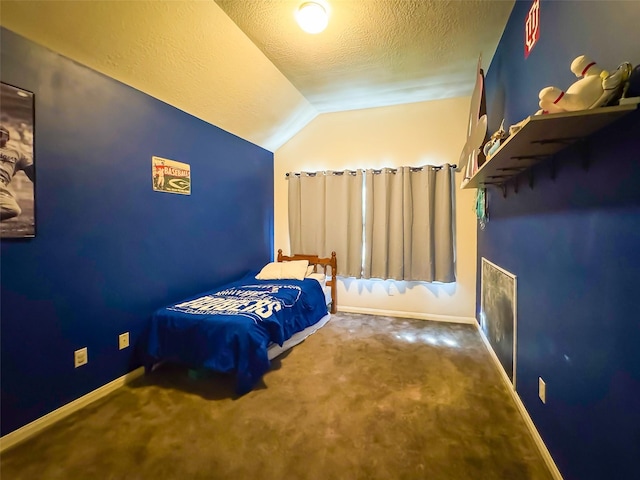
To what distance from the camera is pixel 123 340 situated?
2258mm

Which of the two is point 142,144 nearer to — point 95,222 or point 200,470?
point 95,222

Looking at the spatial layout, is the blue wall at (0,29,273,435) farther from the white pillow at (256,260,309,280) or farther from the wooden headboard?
the wooden headboard

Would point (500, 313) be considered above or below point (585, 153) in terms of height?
below

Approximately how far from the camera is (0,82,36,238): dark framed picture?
158 cm

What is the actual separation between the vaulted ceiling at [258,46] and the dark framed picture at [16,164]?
41cm

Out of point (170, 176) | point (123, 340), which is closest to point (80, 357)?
point (123, 340)

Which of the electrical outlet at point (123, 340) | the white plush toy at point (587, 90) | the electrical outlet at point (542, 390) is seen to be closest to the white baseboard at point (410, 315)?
the electrical outlet at point (542, 390)

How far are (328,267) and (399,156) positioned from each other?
181 centimetres

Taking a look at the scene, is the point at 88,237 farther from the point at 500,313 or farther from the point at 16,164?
the point at 500,313

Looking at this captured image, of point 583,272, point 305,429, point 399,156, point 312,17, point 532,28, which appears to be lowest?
point 305,429

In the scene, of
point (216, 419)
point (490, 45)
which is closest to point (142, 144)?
point (216, 419)

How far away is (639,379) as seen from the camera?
866 millimetres

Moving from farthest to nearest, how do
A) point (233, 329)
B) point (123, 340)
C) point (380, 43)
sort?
A: point (380, 43) < point (123, 340) < point (233, 329)

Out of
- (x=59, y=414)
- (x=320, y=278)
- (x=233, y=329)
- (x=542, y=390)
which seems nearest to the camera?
(x=542, y=390)
